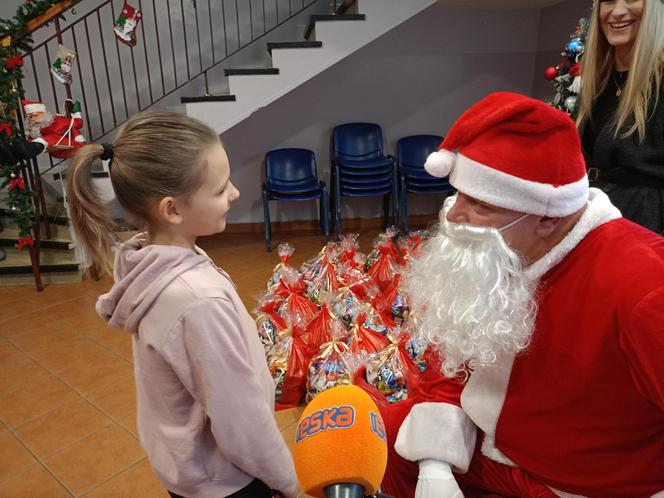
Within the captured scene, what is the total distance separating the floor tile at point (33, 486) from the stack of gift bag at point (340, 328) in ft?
3.19

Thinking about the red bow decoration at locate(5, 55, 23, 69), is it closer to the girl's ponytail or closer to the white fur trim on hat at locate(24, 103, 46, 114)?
the white fur trim on hat at locate(24, 103, 46, 114)

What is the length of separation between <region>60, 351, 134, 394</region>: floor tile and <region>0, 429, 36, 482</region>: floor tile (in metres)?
0.39

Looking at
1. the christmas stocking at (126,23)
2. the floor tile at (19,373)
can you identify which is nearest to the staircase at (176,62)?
the christmas stocking at (126,23)

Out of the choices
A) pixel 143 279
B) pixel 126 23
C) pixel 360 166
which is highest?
pixel 126 23

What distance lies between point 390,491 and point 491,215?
0.86 m

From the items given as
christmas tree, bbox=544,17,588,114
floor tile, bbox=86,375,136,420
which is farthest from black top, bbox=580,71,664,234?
floor tile, bbox=86,375,136,420

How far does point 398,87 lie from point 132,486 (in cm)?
451

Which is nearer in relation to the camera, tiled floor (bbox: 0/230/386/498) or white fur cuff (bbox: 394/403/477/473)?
white fur cuff (bbox: 394/403/477/473)

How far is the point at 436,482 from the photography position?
118 centimetres

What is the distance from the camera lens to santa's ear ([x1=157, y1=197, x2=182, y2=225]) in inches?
39.6

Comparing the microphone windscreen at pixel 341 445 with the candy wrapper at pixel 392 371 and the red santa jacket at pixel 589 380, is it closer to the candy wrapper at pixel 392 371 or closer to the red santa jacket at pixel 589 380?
the red santa jacket at pixel 589 380

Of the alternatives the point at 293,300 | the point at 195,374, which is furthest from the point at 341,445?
the point at 293,300

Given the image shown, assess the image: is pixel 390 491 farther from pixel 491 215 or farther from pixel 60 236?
pixel 60 236

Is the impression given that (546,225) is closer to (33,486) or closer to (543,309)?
(543,309)
